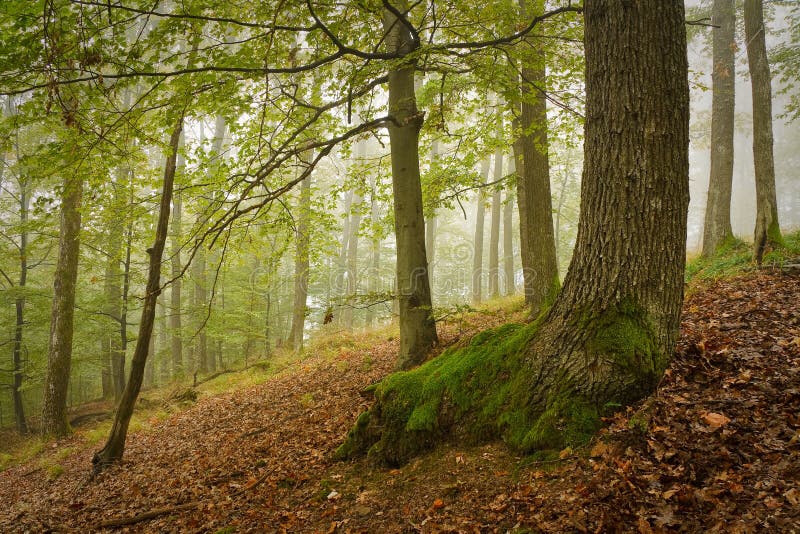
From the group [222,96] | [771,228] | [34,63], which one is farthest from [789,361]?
[34,63]

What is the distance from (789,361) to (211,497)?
20.5 feet

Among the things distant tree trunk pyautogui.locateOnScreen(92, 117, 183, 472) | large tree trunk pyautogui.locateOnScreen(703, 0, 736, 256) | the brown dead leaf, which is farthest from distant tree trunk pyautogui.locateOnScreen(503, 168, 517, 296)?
the brown dead leaf

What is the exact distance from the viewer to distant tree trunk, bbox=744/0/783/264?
7.31 meters

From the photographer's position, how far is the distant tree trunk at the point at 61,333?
10.8 meters

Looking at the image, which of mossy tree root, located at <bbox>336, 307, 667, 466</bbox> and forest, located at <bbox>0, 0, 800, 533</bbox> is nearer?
forest, located at <bbox>0, 0, 800, 533</bbox>

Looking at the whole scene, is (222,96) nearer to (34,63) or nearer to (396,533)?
(34,63)

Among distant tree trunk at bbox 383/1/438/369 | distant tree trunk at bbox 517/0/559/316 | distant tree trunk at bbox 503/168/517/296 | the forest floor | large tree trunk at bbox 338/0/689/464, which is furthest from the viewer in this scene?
distant tree trunk at bbox 503/168/517/296

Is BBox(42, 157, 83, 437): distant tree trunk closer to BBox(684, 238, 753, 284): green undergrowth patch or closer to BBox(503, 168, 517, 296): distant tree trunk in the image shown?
BBox(503, 168, 517, 296): distant tree trunk

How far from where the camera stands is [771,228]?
731cm

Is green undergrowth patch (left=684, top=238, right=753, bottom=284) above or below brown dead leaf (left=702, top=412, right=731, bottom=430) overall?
above

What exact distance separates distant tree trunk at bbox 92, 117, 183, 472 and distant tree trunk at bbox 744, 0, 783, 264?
10039mm

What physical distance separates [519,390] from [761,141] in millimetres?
8148

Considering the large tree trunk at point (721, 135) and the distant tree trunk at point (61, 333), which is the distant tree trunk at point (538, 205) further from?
the distant tree trunk at point (61, 333)

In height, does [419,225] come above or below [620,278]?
above
